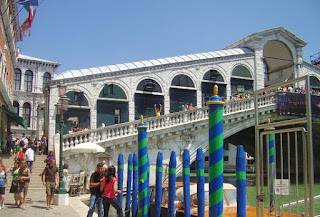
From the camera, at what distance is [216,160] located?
476 cm

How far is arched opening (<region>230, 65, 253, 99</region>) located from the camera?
24.9 meters

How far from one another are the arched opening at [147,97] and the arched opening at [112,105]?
783 millimetres

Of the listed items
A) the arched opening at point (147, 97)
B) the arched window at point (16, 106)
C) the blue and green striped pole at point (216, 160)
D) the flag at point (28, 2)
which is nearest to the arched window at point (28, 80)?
the arched window at point (16, 106)

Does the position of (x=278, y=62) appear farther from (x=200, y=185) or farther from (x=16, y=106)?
(x=16, y=106)

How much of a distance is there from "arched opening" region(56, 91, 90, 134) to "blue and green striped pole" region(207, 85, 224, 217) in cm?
1619

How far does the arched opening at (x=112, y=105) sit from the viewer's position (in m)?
21.2

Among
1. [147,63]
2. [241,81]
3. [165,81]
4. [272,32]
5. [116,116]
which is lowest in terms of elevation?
[116,116]

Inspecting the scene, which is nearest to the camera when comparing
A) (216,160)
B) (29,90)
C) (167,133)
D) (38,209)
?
(216,160)

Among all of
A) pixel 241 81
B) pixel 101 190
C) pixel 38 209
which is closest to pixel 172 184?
pixel 101 190

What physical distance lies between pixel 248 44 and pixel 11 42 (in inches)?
635

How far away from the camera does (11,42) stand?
896 inches

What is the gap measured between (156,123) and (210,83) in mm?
6711

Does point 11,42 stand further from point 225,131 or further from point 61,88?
point 225,131

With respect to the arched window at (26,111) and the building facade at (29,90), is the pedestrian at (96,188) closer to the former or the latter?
the building facade at (29,90)
